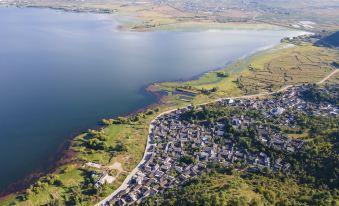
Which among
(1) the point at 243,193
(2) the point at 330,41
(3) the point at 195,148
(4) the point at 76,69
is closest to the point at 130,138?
(3) the point at 195,148

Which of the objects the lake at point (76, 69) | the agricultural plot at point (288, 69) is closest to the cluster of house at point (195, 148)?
the lake at point (76, 69)

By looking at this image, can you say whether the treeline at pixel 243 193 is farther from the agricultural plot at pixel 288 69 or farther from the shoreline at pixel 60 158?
the agricultural plot at pixel 288 69

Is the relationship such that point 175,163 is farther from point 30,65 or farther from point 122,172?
point 30,65

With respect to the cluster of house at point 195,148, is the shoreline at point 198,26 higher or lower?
higher

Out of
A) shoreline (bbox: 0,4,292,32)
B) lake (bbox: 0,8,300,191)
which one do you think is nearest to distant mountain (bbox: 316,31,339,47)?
lake (bbox: 0,8,300,191)

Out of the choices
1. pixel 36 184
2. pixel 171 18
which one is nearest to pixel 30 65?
pixel 36 184

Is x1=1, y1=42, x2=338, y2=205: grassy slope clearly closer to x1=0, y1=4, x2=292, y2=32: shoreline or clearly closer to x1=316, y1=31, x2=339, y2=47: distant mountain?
x1=316, y1=31, x2=339, y2=47: distant mountain

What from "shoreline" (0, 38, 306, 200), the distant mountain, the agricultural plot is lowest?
"shoreline" (0, 38, 306, 200)

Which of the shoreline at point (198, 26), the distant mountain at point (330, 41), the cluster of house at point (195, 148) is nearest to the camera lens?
the cluster of house at point (195, 148)
